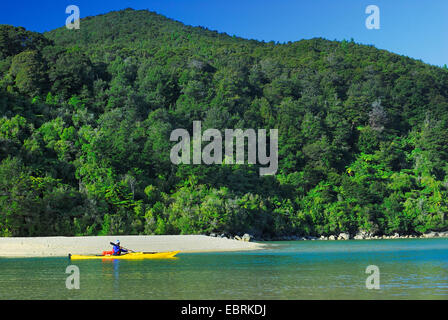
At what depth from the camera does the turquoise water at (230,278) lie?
20328 mm

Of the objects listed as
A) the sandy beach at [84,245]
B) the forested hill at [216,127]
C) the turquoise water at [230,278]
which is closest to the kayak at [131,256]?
the turquoise water at [230,278]

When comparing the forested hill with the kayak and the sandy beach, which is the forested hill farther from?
the kayak

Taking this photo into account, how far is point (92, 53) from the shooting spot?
107062 mm

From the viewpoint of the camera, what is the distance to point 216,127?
265 ft

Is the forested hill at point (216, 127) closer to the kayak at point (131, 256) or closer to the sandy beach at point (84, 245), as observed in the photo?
the sandy beach at point (84, 245)

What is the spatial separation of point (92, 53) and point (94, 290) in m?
91.7

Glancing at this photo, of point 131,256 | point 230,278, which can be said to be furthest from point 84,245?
point 230,278

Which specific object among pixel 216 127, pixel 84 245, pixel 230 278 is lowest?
pixel 84 245

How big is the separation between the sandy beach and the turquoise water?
618 centimetres

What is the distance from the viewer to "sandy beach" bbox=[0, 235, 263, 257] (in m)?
41.3

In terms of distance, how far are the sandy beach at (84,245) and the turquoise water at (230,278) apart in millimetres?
6181

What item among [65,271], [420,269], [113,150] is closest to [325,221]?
[113,150]

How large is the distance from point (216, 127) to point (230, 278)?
186 feet

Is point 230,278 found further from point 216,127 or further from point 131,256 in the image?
point 216,127
